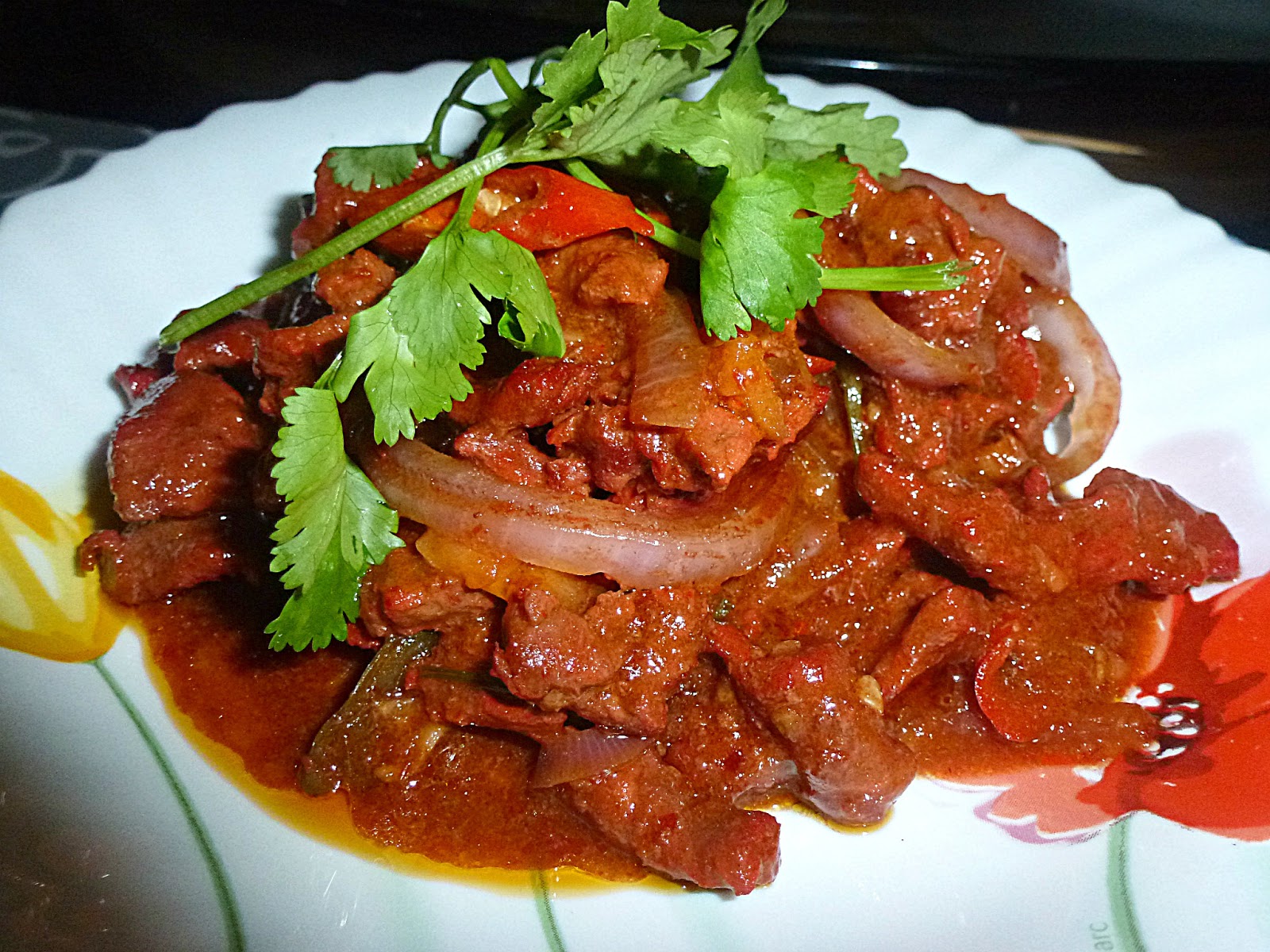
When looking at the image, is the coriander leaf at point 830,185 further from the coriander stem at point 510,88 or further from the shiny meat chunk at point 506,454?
the shiny meat chunk at point 506,454

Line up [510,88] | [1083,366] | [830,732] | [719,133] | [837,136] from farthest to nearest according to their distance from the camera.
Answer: [1083,366] → [837,136] → [510,88] → [830,732] → [719,133]

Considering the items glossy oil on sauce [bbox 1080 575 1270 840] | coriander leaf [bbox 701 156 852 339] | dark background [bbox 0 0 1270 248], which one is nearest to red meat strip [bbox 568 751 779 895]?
glossy oil on sauce [bbox 1080 575 1270 840]

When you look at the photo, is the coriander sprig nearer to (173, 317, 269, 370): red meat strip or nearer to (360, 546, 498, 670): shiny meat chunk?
(360, 546, 498, 670): shiny meat chunk

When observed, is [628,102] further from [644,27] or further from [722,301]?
[722,301]

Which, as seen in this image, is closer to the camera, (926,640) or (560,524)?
(560,524)

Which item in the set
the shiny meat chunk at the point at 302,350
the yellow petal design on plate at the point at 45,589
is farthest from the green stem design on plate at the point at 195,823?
the shiny meat chunk at the point at 302,350

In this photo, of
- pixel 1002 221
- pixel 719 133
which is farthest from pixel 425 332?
pixel 1002 221

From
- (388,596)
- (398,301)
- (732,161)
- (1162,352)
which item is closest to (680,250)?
(732,161)
